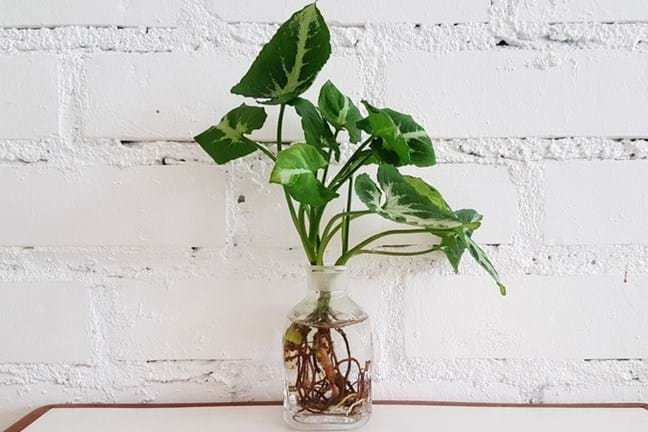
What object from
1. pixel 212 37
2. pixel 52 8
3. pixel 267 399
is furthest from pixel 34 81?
pixel 267 399

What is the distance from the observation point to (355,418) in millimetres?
561

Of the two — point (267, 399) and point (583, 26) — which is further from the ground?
point (583, 26)

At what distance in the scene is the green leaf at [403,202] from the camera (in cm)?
49

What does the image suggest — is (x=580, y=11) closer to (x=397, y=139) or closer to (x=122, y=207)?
(x=397, y=139)

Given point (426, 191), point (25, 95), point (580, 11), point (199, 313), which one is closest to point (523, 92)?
point (580, 11)

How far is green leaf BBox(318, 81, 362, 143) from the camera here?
1.82 ft

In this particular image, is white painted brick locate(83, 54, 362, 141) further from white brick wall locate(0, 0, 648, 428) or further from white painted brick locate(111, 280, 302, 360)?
white painted brick locate(111, 280, 302, 360)

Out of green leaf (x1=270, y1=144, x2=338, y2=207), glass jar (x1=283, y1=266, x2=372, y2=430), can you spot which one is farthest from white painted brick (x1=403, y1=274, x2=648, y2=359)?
green leaf (x1=270, y1=144, x2=338, y2=207)

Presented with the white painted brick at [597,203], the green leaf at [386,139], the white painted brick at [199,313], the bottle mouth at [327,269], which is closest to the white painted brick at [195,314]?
the white painted brick at [199,313]

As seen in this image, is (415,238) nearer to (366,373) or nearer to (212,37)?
(366,373)

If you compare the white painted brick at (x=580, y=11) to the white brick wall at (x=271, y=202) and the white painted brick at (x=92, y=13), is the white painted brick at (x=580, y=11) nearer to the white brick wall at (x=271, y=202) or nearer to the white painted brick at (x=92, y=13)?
the white brick wall at (x=271, y=202)

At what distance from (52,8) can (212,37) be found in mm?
180

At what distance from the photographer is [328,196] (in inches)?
19.2

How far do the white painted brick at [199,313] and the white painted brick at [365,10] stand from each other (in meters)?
0.30
